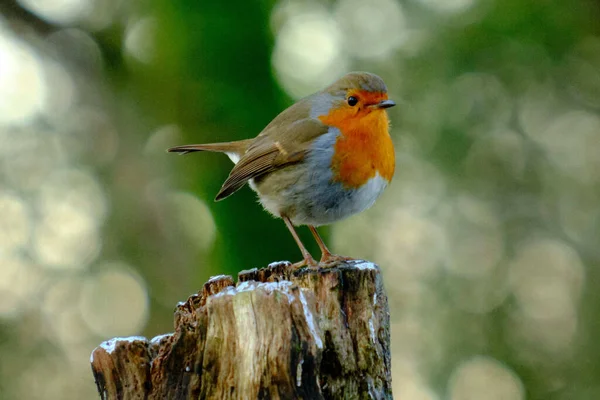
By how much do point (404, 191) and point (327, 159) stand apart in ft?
21.4

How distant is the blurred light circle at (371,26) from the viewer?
1099cm

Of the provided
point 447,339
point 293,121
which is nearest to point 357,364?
point 293,121

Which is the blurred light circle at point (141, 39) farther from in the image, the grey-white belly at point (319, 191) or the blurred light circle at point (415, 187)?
the grey-white belly at point (319, 191)

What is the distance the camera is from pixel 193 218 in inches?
333

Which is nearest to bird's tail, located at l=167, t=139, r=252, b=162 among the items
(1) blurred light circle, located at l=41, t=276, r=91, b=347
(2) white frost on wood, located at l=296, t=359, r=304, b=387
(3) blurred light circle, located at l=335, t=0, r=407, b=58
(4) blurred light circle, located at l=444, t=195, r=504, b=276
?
(2) white frost on wood, located at l=296, t=359, r=304, b=387

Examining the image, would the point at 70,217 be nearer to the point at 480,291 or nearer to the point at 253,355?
the point at 480,291

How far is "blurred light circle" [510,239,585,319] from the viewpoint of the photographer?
9734 millimetres

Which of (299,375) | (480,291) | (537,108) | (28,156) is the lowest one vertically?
(299,375)

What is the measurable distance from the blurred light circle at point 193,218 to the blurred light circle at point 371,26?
367 cm

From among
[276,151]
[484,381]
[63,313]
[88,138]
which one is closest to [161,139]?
[88,138]

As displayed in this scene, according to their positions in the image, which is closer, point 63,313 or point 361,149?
point 361,149

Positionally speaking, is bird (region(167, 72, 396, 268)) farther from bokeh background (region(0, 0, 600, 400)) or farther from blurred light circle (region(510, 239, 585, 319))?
blurred light circle (region(510, 239, 585, 319))

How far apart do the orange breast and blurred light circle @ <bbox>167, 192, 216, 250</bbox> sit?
2.90 metres

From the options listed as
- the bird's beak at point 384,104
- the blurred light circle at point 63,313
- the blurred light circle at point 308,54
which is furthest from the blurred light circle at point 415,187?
the bird's beak at point 384,104
